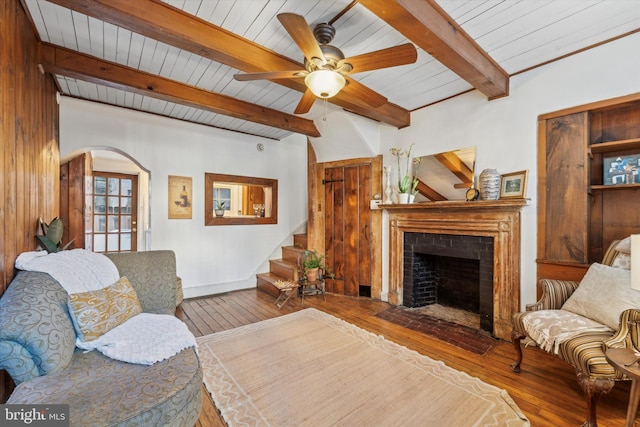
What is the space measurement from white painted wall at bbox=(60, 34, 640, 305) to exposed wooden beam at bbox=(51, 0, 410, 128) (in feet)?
5.78

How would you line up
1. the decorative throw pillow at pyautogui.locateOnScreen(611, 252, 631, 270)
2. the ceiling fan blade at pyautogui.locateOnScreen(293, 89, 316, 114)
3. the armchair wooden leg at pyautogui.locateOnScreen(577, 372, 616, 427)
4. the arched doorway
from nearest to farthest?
1. the armchair wooden leg at pyautogui.locateOnScreen(577, 372, 616, 427)
2. the decorative throw pillow at pyautogui.locateOnScreen(611, 252, 631, 270)
3. the ceiling fan blade at pyautogui.locateOnScreen(293, 89, 316, 114)
4. the arched doorway

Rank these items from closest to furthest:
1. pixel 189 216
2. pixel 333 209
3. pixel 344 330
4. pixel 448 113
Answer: pixel 344 330, pixel 448 113, pixel 189 216, pixel 333 209

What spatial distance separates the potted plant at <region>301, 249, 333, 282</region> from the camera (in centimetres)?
404

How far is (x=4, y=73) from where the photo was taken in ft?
4.93

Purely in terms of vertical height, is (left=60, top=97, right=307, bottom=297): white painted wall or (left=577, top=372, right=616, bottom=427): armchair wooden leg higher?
(left=60, top=97, right=307, bottom=297): white painted wall

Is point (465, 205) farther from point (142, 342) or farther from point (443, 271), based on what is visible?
point (142, 342)

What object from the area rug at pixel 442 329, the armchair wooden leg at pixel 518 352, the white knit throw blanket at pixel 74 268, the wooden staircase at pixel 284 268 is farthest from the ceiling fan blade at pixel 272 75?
the wooden staircase at pixel 284 268

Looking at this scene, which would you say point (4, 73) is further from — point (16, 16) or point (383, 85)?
point (383, 85)

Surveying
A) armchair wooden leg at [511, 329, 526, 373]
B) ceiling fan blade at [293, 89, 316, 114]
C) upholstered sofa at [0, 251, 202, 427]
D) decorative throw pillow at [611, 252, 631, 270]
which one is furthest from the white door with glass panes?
decorative throw pillow at [611, 252, 631, 270]

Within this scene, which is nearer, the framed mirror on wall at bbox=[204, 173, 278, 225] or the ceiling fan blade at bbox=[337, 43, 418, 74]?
the ceiling fan blade at bbox=[337, 43, 418, 74]

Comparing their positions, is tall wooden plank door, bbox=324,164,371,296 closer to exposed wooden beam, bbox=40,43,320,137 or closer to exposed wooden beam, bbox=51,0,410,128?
exposed wooden beam, bbox=40,43,320,137

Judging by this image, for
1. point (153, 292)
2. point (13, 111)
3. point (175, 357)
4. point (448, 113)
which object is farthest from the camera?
point (448, 113)

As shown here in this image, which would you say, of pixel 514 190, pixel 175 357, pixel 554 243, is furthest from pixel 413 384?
pixel 514 190

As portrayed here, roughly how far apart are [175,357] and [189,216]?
3.09 metres
